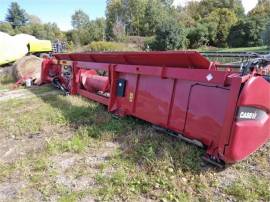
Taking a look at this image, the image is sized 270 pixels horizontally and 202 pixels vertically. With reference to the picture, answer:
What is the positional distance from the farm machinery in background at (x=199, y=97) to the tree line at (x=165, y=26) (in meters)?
24.0

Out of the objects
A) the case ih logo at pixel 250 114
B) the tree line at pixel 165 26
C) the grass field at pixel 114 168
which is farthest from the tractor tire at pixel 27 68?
the tree line at pixel 165 26

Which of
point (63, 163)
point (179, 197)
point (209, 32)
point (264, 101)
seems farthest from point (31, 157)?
point (209, 32)

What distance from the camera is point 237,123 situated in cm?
328

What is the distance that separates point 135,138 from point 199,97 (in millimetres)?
1030

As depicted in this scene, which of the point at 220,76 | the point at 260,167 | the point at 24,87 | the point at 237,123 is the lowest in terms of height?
the point at 24,87

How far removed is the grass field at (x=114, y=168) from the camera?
3176 millimetres

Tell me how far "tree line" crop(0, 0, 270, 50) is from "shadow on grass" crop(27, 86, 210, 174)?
78.2ft

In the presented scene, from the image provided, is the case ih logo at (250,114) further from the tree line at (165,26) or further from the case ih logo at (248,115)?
the tree line at (165,26)

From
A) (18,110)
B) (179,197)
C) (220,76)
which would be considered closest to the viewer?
(179,197)

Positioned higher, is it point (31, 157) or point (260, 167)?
point (260, 167)

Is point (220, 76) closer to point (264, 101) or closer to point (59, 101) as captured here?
point (264, 101)

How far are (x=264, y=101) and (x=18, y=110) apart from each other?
4838 millimetres

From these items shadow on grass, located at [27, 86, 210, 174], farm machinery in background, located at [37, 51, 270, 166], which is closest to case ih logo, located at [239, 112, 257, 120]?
farm machinery in background, located at [37, 51, 270, 166]

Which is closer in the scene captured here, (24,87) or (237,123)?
(237,123)
